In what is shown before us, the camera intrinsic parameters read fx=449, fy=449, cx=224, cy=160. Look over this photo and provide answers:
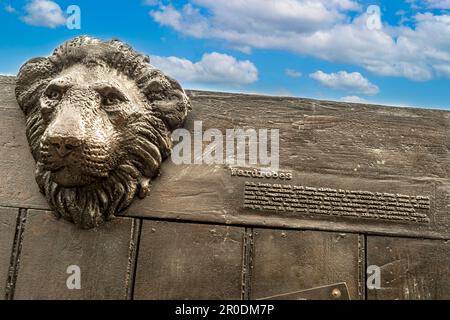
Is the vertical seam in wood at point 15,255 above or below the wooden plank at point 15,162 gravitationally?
below

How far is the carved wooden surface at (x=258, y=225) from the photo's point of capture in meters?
2.90

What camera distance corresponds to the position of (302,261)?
297cm

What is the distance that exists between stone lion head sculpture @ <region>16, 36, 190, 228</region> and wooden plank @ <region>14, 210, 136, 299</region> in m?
0.11

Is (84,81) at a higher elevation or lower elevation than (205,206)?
higher

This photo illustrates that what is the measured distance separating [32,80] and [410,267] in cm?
285

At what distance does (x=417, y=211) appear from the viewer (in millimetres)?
3117

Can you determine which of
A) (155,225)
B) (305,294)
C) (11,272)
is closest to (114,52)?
(155,225)

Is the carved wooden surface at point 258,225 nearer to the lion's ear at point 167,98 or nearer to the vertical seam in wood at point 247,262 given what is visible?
the vertical seam in wood at point 247,262

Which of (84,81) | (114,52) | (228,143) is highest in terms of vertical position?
(114,52)

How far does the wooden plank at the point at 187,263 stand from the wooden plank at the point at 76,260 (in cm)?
11

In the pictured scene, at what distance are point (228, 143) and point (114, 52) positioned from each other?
97cm

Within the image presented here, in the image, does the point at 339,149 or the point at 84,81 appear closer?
the point at 84,81

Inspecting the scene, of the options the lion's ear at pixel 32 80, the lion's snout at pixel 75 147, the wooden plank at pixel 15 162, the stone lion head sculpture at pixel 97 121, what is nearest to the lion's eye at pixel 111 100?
the stone lion head sculpture at pixel 97 121
